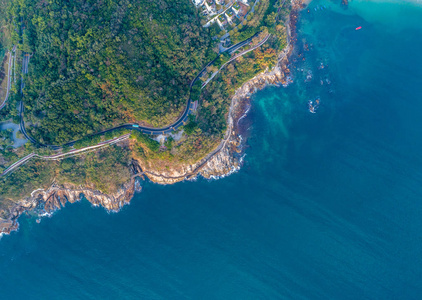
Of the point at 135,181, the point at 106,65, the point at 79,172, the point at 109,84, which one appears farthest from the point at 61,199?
the point at 106,65

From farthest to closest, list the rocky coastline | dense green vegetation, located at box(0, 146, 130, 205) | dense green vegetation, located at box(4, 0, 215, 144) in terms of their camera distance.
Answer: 1. the rocky coastline
2. dense green vegetation, located at box(0, 146, 130, 205)
3. dense green vegetation, located at box(4, 0, 215, 144)

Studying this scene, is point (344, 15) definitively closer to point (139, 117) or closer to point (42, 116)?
point (139, 117)

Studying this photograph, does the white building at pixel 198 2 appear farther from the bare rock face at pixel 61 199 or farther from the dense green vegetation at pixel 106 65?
the bare rock face at pixel 61 199

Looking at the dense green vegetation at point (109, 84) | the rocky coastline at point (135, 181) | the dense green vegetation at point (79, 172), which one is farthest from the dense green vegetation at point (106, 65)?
the rocky coastline at point (135, 181)

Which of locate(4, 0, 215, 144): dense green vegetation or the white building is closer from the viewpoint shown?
locate(4, 0, 215, 144): dense green vegetation

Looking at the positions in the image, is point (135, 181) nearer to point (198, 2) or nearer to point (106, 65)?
point (106, 65)

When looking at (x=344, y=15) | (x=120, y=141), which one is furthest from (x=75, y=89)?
(x=344, y=15)

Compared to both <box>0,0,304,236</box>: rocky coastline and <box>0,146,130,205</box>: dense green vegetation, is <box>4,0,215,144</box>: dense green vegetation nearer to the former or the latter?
<box>0,146,130,205</box>: dense green vegetation

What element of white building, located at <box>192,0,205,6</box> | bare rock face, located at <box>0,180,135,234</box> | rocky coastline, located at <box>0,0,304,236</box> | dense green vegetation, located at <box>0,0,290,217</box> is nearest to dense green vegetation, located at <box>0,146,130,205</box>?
dense green vegetation, located at <box>0,0,290,217</box>
